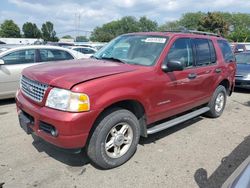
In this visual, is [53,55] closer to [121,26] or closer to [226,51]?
[226,51]

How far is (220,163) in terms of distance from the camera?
12.9 feet

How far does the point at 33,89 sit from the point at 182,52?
2.60 metres

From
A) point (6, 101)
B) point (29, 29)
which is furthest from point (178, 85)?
point (29, 29)

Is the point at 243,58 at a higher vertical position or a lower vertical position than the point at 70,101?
higher

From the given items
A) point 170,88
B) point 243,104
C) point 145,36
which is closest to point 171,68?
point 170,88

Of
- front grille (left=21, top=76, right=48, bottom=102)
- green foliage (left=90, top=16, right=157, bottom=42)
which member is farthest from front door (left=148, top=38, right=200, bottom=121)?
green foliage (left=90, top=16, right=157, bottom=42)

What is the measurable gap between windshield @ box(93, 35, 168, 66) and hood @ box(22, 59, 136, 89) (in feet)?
1.04

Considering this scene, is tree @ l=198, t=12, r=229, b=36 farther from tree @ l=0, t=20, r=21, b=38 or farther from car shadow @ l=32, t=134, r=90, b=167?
car shadow @ l=32, t=134, r=90, b=167

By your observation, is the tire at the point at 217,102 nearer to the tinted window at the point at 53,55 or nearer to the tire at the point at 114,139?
the tire at the point at 114,139

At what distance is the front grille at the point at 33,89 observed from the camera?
11.1ft

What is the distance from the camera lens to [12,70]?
6.69 metres

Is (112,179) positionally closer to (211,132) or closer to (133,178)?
(133,178)

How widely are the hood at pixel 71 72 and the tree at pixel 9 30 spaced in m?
94.6

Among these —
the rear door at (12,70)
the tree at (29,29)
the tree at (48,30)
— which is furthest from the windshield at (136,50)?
the tree at (29,29)
